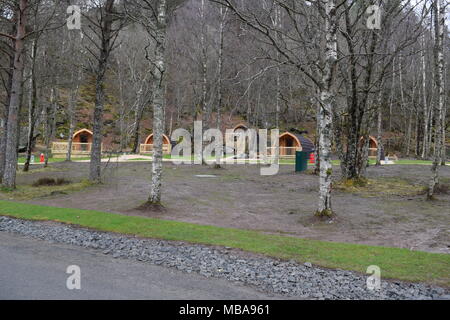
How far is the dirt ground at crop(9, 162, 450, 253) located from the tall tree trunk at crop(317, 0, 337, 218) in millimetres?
946

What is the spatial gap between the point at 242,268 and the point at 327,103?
588 cm

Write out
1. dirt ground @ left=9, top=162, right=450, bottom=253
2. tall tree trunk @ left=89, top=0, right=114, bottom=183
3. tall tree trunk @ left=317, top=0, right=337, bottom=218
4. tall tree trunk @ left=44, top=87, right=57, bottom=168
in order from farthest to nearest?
tall tree trunk @ left=44, top=87, right=57, bottom=168 < tall tree trunk @ left=89, top=0, right=114, bottom=183 < tall tree trunk @ left=317, top=0, right=337, bottom=218 < dirt ground @ left=9, top=162, right=450, bottom=253

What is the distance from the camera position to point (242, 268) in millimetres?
6941

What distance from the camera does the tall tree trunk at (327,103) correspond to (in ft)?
34.8

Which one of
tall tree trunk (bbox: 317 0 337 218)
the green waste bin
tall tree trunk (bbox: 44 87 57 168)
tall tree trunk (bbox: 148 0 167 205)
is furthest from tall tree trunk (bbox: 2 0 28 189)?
the green waste bin

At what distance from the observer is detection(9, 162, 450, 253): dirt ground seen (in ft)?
31.5

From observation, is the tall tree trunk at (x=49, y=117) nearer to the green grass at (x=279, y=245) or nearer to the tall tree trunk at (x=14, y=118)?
the tall tree trunk at (x=14, y=118)

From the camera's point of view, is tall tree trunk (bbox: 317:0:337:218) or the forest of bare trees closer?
tall tree trunk (bbox: 317:0:337:218)

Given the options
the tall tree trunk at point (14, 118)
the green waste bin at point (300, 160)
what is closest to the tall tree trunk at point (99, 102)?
the tall tree trunk at point (14, 118)

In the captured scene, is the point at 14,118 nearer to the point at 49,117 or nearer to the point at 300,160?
the point at 49,117

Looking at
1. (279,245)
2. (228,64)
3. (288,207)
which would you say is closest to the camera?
(279,245)

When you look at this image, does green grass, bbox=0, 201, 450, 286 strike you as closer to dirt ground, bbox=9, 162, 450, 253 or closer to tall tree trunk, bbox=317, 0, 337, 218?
dirt ground, bbox=9, 162, 450, 253

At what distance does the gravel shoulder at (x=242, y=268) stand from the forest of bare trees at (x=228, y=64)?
9.00ft

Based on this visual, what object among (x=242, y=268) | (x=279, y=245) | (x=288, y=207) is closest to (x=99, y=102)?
(x=288, y=207)
